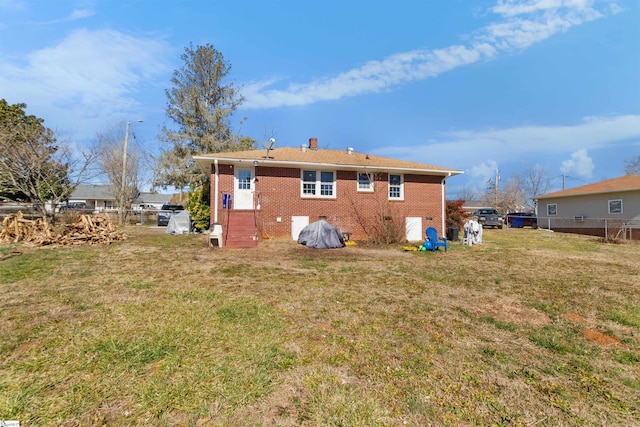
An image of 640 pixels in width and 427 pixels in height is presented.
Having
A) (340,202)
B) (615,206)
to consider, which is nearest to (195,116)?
(340,202)

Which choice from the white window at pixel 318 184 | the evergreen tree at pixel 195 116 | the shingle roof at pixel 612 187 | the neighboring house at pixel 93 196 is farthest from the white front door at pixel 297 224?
the neighboring house at pixel 93 196

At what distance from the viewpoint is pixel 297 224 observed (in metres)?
13.9

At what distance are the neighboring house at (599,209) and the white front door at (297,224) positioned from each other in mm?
16939

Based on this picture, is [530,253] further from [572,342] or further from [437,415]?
[437,415]

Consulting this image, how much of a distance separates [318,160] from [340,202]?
7.93ft

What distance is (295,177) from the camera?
547 inches

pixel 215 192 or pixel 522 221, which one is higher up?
pixel 215 192

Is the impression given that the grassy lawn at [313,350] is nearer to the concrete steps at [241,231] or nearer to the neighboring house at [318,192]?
the concrete steps at [241,231]

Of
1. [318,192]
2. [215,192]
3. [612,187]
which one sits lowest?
[215,192]

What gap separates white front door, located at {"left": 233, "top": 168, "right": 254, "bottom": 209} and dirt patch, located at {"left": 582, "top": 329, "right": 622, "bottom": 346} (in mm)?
12094

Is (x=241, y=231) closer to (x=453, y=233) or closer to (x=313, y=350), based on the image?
(x=313, y=350)

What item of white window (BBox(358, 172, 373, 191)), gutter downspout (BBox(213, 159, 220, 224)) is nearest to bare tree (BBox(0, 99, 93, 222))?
gutter downspout (BBox(213, 159, 220, 224))

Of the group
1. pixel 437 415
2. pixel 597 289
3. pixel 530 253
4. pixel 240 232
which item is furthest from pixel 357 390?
pixel 530 253

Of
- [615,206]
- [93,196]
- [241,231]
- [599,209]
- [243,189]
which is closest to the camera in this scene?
[241,231]
